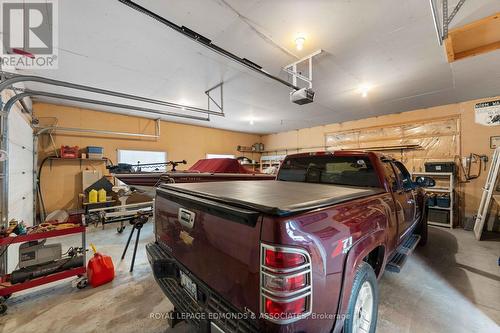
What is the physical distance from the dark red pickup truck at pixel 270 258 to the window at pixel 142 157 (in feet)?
19.1

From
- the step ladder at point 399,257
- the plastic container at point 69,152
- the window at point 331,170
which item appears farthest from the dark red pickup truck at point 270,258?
the plastic container at point 69,152

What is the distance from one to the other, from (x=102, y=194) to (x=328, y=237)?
273 inches

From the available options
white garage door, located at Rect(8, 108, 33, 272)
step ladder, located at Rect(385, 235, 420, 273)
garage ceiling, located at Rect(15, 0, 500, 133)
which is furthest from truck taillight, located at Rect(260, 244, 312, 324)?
white garage door, located at Rect(8, 108, 33, 272)

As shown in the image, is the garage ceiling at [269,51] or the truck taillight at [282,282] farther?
the garage ceiling at [269,51]

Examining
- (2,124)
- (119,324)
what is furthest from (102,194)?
(119,324)

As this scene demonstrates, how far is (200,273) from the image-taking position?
1.33m

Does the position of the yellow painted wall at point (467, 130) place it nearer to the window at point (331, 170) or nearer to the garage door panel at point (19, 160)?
the window at point (331, 170)

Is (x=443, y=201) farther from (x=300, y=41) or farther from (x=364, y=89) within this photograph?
(x=300, y=41)

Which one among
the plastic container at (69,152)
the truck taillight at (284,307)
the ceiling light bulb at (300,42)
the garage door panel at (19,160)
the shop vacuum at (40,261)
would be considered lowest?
the shop vacuum at (40,261)

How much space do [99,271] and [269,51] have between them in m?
3.97

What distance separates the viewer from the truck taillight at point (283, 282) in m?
0.91

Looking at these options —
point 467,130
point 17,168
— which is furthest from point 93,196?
point 467,130

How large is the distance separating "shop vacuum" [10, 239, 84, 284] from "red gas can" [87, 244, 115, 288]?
0.16m

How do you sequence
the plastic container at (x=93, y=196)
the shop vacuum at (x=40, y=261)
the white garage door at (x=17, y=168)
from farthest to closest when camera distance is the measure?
the plastic container at (x=93, y=196) → the white garage door at (x=17, y=168) → the shop vacuum at (x=40, y=261)
